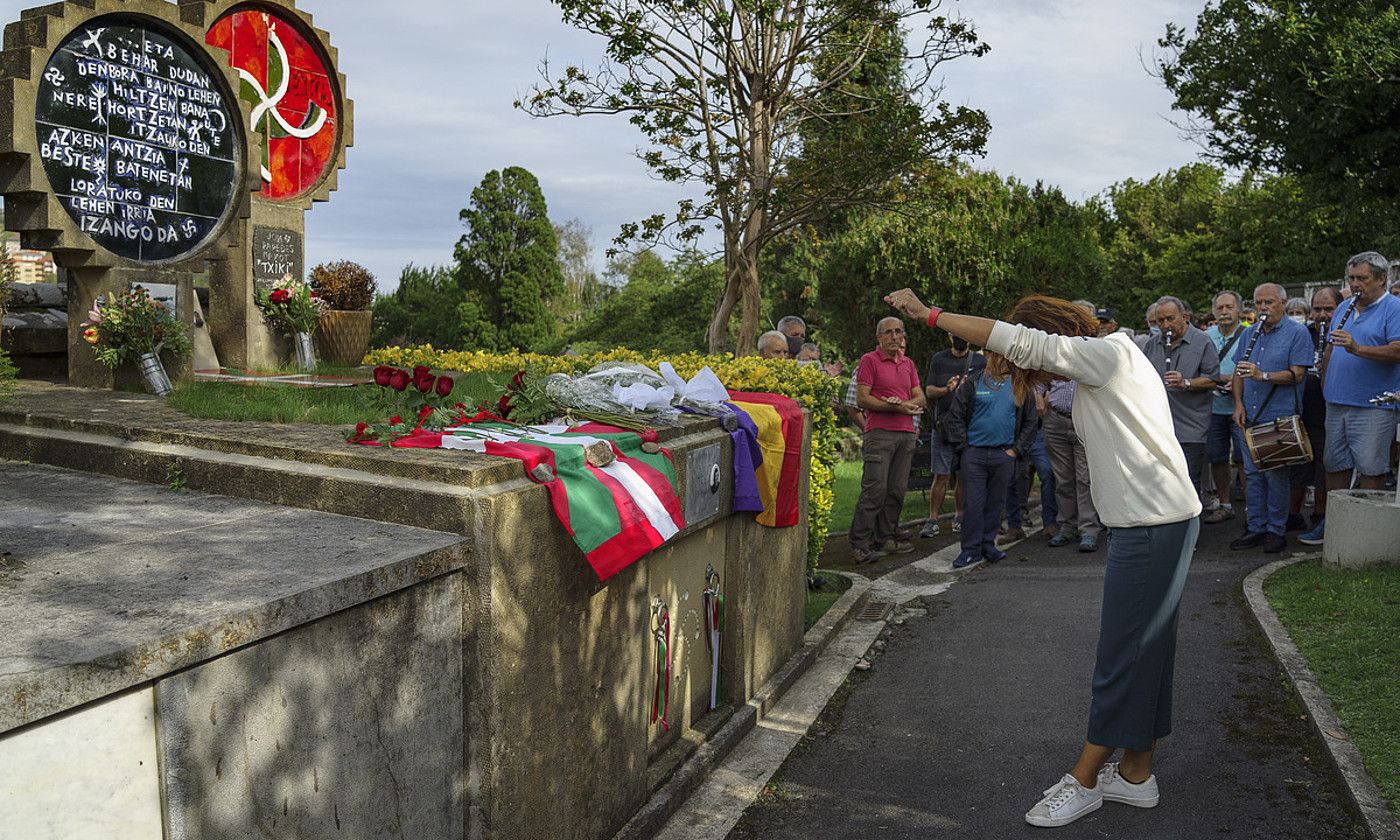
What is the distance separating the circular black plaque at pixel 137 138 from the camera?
6602 millimetres

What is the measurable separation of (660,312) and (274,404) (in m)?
28.4

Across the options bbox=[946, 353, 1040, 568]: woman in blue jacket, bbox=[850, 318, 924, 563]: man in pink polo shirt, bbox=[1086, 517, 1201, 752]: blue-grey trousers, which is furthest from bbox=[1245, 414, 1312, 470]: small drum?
bbox=[1086, 517, 1201, 752]: blue-grey trousers

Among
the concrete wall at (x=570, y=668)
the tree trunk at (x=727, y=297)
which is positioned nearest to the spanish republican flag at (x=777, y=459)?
the concrete wall at (x=570, y=668)

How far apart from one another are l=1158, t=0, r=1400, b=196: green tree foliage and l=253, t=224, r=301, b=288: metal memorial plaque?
15.7 metres

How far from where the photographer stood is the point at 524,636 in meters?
3.56

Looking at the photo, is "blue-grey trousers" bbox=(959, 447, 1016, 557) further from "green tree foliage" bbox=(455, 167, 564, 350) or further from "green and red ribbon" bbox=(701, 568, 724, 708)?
"green tree foliage" bbox=(455, 167, 564, 350)

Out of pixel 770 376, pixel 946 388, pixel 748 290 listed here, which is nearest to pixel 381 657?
pixel 770 376

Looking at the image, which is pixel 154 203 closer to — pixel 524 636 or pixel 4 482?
pixel 4 482

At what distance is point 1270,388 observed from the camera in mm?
9188

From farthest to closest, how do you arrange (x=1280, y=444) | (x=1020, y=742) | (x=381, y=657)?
(x=1280, y=444) → (x=1020, y=742) → (x=381, y=657)

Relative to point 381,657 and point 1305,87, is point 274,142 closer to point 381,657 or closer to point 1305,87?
point 381,657

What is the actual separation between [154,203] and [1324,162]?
18876mm

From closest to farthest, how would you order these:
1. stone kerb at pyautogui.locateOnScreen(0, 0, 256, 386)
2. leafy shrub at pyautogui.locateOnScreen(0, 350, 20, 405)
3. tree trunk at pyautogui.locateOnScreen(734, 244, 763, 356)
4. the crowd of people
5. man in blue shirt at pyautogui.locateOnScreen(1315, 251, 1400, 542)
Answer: leafy shrub at pyautogui.locateOnScreen(0, 350, 20, 405) → stone kerb at pyautogui.locateOnScreen(0, 0, 256, 386) → man in blue shirt at pyautogui.locateOnScreen(1315, 251, 1400, 542) → the crowd of people → tree trunk at pyautogui.locateOnScreen(734, 244, 763, 356)

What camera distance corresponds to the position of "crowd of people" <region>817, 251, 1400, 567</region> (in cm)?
849
